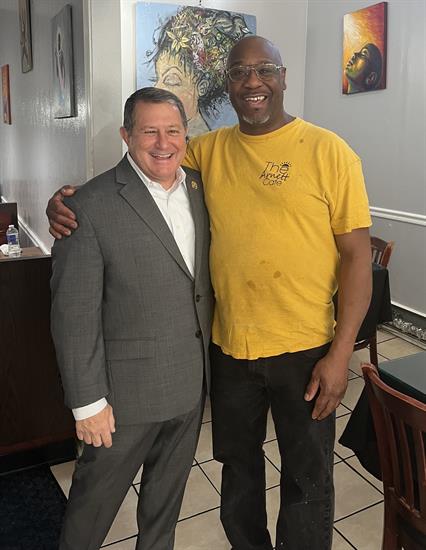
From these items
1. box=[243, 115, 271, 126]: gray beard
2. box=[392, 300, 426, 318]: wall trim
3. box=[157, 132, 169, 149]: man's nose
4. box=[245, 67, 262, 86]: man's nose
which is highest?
box=[245, 67, 262, 86]: man's nose

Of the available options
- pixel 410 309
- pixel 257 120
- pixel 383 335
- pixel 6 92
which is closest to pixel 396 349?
pixel 383 335

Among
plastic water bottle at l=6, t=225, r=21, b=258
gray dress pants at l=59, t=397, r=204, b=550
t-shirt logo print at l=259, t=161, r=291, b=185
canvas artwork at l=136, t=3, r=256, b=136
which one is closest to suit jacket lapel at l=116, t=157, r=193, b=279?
t-shirt logo print at l=259, t=161, r=291, b=185

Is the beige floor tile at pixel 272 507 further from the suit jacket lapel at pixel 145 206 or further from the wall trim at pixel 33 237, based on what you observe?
the wall trim at pixel 33 237

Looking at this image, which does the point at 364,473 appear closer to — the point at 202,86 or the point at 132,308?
the point at 132,308

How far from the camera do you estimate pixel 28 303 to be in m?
2.14

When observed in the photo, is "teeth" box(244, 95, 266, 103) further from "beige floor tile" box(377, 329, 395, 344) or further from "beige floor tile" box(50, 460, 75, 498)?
"beige floor tile" box(377, 329, 395, 344)

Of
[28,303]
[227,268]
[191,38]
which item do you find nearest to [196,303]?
[227,268]

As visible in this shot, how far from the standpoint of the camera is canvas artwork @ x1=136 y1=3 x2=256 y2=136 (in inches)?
88.0

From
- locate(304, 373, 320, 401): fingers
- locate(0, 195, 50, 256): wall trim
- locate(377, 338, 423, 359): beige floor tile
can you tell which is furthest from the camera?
locate(0, 195, 50, 256): wall trim

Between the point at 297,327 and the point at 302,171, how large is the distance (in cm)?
40

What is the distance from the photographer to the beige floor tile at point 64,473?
2148mm

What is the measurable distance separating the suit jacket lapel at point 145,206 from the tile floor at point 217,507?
1.11 meters

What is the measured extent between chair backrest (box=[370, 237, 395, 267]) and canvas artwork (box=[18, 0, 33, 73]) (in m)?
2.63

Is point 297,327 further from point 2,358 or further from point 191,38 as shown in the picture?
point 191,38
